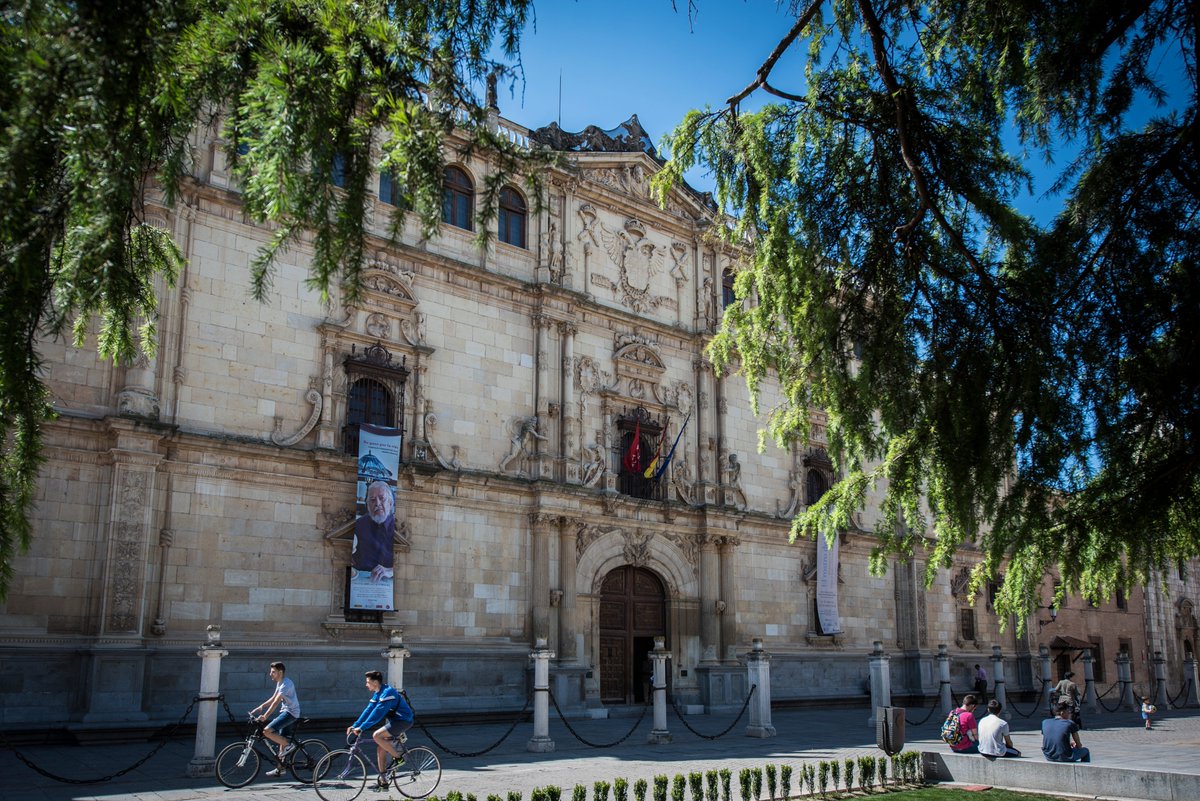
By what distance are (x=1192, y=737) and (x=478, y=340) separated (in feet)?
59.0

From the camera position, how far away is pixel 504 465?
22.7 m

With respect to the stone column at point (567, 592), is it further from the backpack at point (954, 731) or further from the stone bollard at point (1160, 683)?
the stone bollard at point (1160, 683)

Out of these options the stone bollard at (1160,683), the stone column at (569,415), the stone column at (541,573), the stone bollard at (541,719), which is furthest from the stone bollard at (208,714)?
the stone bollard at (1160,683)

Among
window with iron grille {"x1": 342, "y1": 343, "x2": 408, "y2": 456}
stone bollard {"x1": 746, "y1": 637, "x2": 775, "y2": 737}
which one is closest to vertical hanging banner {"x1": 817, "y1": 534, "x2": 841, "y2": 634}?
stone bollard {"x1": 746, "y1": 637, "x2": 775, "y2": 737}

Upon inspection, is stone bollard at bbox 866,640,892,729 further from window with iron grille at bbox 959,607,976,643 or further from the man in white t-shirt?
window with iron grille at bbox 959,607,976,643

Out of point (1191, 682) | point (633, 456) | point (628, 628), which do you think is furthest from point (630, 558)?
point (1191, 682)

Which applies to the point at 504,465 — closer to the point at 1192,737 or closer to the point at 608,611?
the point at 608,611

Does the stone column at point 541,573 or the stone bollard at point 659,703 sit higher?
the stone column at point 541,573

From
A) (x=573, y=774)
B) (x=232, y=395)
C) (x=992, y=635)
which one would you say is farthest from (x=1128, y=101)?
(x=992, y=635)

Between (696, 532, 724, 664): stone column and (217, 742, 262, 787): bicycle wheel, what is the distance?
14962 millimetres

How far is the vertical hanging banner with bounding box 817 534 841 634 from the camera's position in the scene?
92.1 feet

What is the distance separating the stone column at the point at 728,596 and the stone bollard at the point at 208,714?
15152 millimetres

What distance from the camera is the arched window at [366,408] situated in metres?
20.4

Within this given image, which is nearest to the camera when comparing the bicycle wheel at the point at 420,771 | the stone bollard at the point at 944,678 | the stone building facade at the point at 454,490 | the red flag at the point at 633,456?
the bicycle wheel at the point at 420,771
